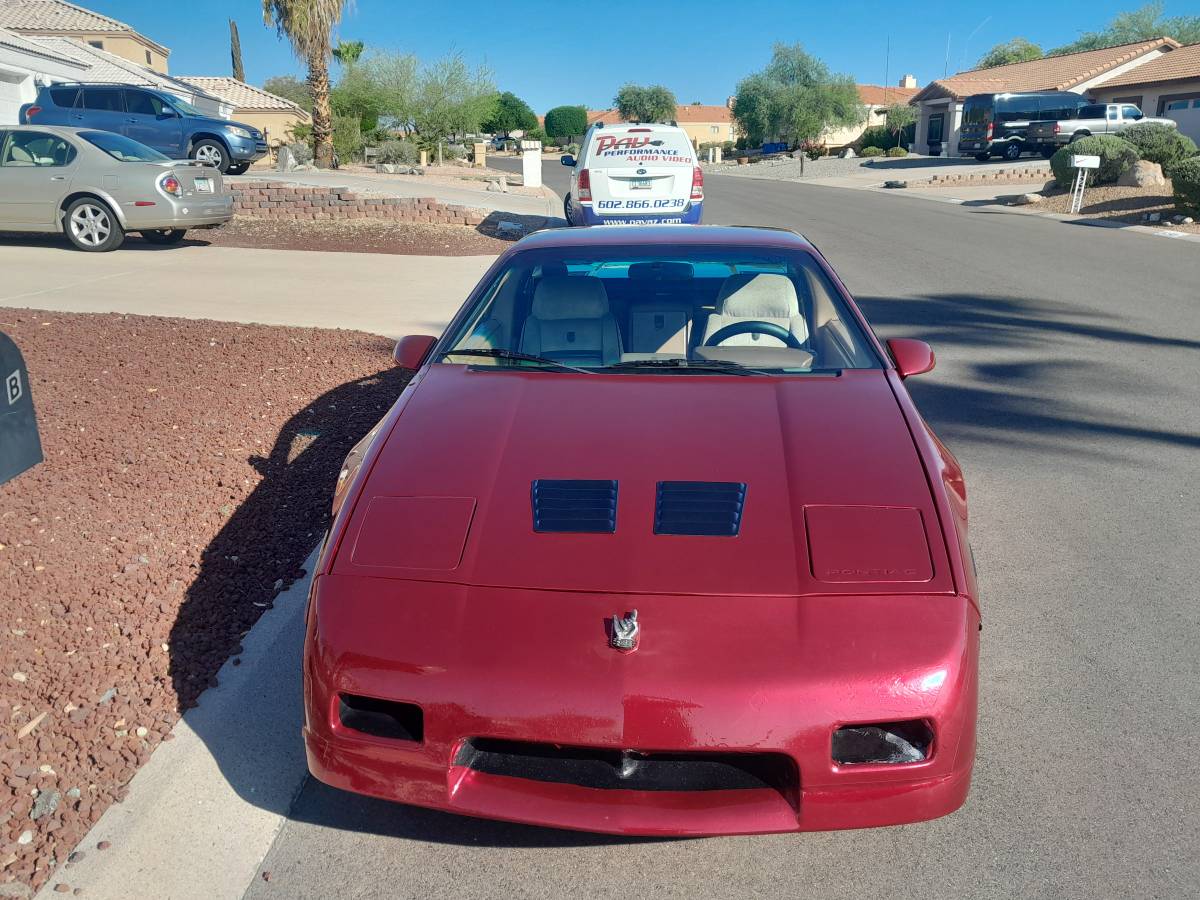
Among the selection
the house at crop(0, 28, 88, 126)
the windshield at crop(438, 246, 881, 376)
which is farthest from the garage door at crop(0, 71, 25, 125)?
the windshield at crop(438, 246, 881, 376)

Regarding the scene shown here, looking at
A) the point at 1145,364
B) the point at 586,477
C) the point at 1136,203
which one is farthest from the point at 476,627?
the point at 1136,203

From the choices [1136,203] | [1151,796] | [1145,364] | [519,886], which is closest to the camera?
[519,886]

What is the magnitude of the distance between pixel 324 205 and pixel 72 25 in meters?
38.8

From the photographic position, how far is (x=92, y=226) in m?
13.5

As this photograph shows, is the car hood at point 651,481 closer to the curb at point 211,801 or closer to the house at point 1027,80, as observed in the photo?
the curb at point 211,801

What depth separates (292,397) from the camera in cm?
677

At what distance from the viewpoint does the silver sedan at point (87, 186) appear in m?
13.1

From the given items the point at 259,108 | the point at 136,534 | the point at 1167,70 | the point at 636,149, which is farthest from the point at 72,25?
the point at 136,534

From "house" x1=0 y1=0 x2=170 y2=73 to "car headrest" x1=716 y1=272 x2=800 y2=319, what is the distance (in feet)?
163

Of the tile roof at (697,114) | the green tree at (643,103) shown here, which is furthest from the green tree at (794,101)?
the tile roof at (697,114)

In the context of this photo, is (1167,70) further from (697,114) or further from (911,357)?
(697,114)

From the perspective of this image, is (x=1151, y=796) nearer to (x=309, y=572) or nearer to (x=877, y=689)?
(x=877, y=689)

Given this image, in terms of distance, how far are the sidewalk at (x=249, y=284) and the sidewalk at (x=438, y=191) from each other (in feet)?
19.6

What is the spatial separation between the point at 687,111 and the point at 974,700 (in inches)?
4837
